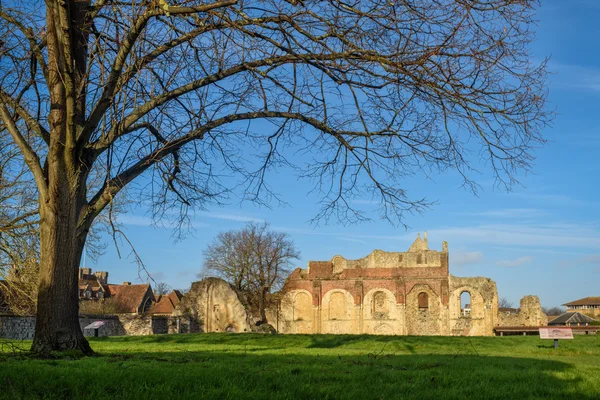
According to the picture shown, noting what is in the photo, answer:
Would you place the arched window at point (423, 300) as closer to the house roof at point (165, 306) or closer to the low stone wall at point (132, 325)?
the low stone wall at point (132, 325)

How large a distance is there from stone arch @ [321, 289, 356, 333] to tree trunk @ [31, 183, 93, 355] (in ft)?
138

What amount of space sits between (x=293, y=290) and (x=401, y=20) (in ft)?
145

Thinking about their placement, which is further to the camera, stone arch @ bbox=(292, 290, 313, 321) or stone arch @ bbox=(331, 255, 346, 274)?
stone arch @ bbox=(331, 255, 346, 274)

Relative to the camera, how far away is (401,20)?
7645mm

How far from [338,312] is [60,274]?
42.9 meters

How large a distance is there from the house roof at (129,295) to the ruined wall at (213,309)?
26.9 meters

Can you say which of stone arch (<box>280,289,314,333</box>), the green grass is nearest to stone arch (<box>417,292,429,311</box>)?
stone arch (<box>280,289,314,333</box>)

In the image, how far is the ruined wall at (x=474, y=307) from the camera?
46.9 meters

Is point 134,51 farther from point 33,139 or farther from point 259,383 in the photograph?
point 33,139

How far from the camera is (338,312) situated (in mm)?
49938

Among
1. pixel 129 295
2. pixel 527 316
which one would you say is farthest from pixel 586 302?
pixel 129 295

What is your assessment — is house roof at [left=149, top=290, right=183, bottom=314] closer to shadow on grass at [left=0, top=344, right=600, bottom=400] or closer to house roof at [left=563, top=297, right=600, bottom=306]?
shadow on grass at [left=0, top=344, right=600, bottom=400]

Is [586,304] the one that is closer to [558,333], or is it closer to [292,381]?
[558,333]

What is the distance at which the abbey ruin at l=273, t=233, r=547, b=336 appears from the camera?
156ft
